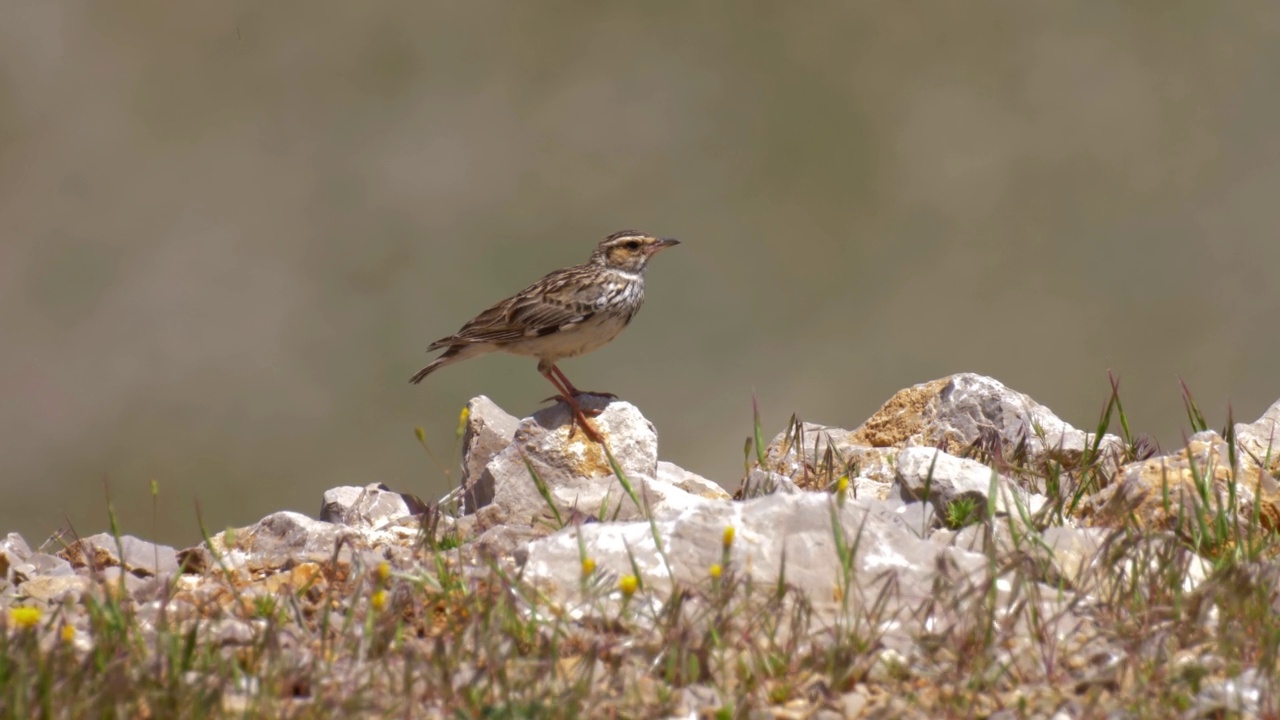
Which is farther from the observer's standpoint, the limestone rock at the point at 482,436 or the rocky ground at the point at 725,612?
the limestone rock at the point at 482,436

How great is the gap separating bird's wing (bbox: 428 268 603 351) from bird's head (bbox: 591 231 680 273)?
0.44 m

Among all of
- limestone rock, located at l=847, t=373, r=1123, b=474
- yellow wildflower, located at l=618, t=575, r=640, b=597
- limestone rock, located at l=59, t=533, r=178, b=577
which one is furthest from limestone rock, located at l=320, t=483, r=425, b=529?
yellow wildflower, located at l=618, t=575, r=640, b=597

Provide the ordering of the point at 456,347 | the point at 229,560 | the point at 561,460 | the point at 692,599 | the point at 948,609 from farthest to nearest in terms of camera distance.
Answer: the point at 456,347
the point at 561,460
the point at 229,560
the point at 692,599
the point at 948,609

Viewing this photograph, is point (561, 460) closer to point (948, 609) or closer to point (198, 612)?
point (198, 612)

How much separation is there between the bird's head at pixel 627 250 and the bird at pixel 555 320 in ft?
0.15

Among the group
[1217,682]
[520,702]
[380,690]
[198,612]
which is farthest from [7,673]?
[1217,682]

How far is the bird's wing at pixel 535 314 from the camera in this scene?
9.20 m

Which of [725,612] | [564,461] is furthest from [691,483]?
[725,612]

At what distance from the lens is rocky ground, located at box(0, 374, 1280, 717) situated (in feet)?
13.2

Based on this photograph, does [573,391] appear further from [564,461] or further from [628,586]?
[628,586]

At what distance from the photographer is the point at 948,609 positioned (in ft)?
14.2

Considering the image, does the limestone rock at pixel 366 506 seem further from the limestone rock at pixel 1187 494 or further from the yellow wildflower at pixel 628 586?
the limestone rock at pixel 1187 494

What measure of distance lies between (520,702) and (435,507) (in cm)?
196

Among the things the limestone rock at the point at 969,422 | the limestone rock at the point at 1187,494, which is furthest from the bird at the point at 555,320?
the limestone rock at the point at 1187,494
